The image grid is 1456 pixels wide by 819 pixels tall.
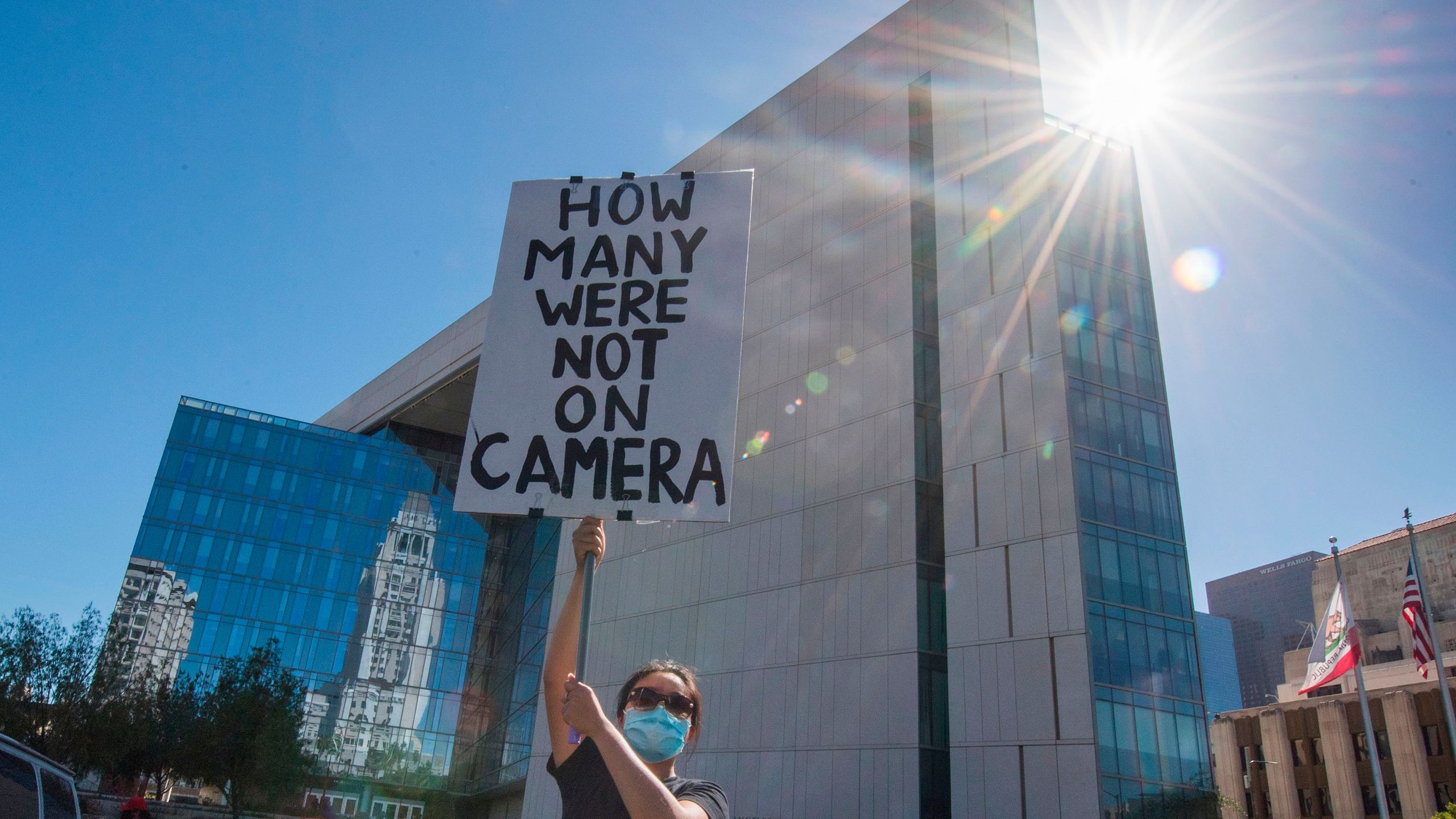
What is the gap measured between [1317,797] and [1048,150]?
191 ft

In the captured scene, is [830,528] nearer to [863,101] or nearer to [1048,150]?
[1048,150]

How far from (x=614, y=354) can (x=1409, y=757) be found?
75045 mm

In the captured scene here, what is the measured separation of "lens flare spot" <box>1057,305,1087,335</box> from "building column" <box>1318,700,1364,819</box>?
2053 inches

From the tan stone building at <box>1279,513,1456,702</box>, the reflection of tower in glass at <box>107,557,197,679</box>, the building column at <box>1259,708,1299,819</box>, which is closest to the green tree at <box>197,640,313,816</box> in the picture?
the reflection of tower in glass at <box>107,557,197,679</box>

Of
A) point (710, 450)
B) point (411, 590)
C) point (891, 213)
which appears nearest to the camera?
point (710, 450)

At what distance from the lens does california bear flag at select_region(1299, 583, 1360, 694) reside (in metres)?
30.2

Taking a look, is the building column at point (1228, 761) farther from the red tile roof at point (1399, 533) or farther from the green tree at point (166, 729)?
the green tree at point (166, 729)

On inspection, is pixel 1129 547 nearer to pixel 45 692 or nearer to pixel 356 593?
pixel 45 692

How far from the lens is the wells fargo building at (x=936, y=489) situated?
28.9 metres

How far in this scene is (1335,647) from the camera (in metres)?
31.0

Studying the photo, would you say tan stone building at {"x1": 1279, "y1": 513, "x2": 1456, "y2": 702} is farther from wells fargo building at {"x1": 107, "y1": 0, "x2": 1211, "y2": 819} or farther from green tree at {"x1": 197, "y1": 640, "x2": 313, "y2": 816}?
green tree at {"x1": 197, "y1": 640, "x2": 313, "y2": 816}

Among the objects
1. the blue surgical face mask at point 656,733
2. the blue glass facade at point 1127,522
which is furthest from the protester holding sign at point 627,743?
the blue glass facade at point 1127,522

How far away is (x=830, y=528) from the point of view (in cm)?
3559

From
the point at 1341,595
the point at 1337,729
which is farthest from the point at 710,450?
the point at 1337,729
